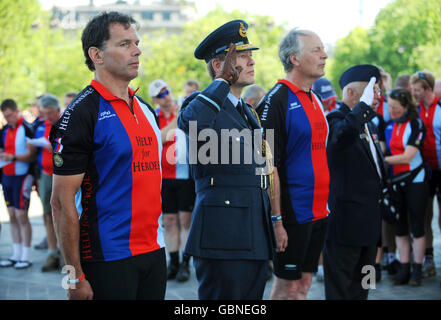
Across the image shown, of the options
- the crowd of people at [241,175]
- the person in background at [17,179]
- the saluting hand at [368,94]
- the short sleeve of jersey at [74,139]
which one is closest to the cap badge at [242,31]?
the crowd of people at [241,175]

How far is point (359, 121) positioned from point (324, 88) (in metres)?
3.26

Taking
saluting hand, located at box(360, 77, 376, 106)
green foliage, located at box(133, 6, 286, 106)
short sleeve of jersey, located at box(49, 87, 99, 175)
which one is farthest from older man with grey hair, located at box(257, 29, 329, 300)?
green foliage, located at box(133, 6, 286, 106)

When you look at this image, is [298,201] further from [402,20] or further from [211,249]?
[402,20]

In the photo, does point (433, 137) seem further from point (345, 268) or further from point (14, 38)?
point (14, 38)

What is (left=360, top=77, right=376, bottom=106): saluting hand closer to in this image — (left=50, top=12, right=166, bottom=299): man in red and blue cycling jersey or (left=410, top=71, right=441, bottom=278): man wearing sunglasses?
(left=50, top=12, right=166, bottom=299): man in red and blue cycling jersey

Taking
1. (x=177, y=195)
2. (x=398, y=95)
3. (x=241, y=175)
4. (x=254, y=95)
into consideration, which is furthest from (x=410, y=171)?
(x=241, y=175)

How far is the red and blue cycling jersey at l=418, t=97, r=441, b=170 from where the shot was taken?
6.89 m

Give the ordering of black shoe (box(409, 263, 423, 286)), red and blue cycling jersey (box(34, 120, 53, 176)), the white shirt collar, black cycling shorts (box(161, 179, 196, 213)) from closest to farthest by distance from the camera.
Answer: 1. the white shirt collar
2. black shoe (box(409, 263, 423, 286))
3. black cycling shorts (box(161, 179, 196, 213))
4. red and blue cycling jersey (box(34, 120, 53, 176))

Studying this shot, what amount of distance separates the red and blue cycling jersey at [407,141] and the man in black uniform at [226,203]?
12.1 feet

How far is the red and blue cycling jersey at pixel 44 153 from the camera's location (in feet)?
25.1

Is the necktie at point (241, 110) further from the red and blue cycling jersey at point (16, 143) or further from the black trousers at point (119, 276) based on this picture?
the red and blue cycling jersey at point (16, 143)

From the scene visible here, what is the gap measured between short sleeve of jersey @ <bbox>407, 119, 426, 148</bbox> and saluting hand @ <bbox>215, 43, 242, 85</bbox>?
383 cm
